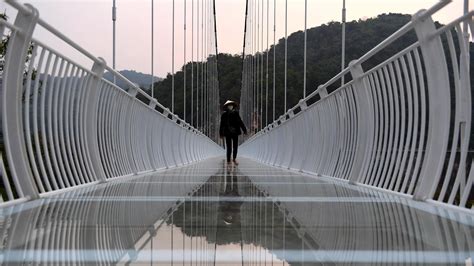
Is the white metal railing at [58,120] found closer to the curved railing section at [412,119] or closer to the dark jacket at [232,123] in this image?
the curved railing section at [412,119]

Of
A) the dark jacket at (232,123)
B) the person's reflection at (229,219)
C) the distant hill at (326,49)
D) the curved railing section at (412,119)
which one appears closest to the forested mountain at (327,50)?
the distant hill at (326,49)

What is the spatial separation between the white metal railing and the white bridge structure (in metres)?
0.01

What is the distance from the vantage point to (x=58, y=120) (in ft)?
19.0

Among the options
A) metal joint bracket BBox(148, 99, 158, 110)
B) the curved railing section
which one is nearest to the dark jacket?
metal joint bracket BBox(148, 99, 158, 110)

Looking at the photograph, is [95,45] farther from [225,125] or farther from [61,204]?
[61,204]

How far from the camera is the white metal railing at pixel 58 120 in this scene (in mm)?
3928

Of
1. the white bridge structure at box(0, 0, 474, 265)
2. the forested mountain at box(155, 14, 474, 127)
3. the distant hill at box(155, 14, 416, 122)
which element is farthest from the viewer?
the distant hill at box(155, 14, 416, 122)

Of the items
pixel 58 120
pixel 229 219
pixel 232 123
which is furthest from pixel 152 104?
pixel 229 219

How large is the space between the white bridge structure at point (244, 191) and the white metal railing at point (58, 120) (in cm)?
1

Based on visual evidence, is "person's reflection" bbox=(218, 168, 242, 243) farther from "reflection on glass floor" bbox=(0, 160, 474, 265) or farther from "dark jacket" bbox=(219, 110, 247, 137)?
"dark jacket" bbox=(219, 110, 247, 137)

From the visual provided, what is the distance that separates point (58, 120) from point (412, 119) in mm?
2997

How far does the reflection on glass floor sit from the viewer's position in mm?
2229

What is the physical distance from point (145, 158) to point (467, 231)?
7131 mm

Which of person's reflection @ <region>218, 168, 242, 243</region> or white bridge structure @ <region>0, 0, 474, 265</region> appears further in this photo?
person's reflection @ <region>218, 168, 242, 243</region>
